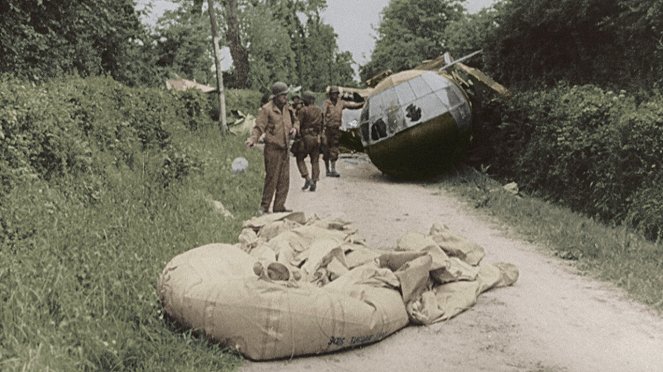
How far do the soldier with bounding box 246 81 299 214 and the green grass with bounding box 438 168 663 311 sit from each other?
3465 millimetres

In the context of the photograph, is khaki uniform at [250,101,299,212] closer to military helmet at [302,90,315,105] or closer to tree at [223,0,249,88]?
military helmet at [302,90,315,105]

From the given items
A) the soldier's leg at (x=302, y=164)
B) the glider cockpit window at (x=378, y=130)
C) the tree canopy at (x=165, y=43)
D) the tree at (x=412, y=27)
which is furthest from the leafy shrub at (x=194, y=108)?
the tree at (x=412, y=27)

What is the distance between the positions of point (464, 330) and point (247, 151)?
13265mm

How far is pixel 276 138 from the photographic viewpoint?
417 inches

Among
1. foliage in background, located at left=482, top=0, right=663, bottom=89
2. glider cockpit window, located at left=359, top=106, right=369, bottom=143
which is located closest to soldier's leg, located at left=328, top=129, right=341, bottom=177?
glider cockpit window, located at left=359, top=106, right=369, bottom=143

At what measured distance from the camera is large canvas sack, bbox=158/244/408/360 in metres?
5.28

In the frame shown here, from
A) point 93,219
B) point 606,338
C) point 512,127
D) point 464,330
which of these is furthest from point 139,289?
point 512,127

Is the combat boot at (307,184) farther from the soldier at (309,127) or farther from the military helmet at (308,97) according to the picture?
the military helmet at (308,97)

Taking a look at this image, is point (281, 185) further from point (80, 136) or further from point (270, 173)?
point (80, 136)

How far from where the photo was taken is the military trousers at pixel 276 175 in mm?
10719

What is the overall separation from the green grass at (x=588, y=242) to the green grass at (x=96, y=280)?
13.3 feet

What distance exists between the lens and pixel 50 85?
10898mm

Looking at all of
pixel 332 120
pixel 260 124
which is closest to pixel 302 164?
pixel 332 120

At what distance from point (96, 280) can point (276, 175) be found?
5.18m
